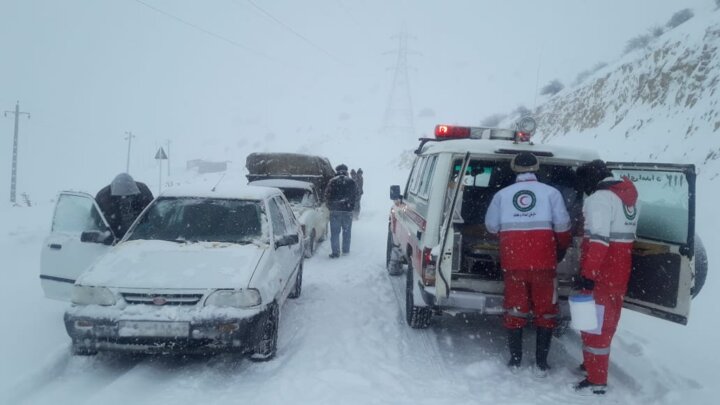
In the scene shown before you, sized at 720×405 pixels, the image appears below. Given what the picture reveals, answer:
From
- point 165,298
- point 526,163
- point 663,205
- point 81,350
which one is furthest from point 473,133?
point 81,350

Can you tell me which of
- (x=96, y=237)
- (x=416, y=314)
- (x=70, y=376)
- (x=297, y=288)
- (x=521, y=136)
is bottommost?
(x=70, y=376)

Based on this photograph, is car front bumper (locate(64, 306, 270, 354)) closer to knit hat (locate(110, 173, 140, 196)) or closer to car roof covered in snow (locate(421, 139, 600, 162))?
knit hat (locate(110, 173, 140, 196))

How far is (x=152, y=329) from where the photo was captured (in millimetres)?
3654

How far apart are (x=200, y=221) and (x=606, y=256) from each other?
4.11 metres

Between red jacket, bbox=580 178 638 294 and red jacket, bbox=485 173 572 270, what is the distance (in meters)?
0.27

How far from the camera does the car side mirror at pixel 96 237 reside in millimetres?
4620

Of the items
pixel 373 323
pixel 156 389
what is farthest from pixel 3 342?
pixel 373 323

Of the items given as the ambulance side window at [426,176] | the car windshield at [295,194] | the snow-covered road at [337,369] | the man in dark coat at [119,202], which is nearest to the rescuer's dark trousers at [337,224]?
the car windshield at [295,194]

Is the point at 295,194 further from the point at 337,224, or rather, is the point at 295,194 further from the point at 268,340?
the point at 268,340

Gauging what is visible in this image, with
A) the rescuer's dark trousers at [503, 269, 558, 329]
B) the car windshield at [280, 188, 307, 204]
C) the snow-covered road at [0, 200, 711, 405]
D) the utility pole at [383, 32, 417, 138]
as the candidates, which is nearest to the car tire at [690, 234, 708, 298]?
the snow-covered road at [0, 200, 711, 405]

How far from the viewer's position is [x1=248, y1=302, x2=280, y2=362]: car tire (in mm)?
4087

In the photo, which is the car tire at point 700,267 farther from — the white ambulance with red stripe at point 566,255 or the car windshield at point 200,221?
the car windshield at point 200,221

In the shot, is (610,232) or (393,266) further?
(393,266)

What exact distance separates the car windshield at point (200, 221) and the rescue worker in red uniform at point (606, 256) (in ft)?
10.8
